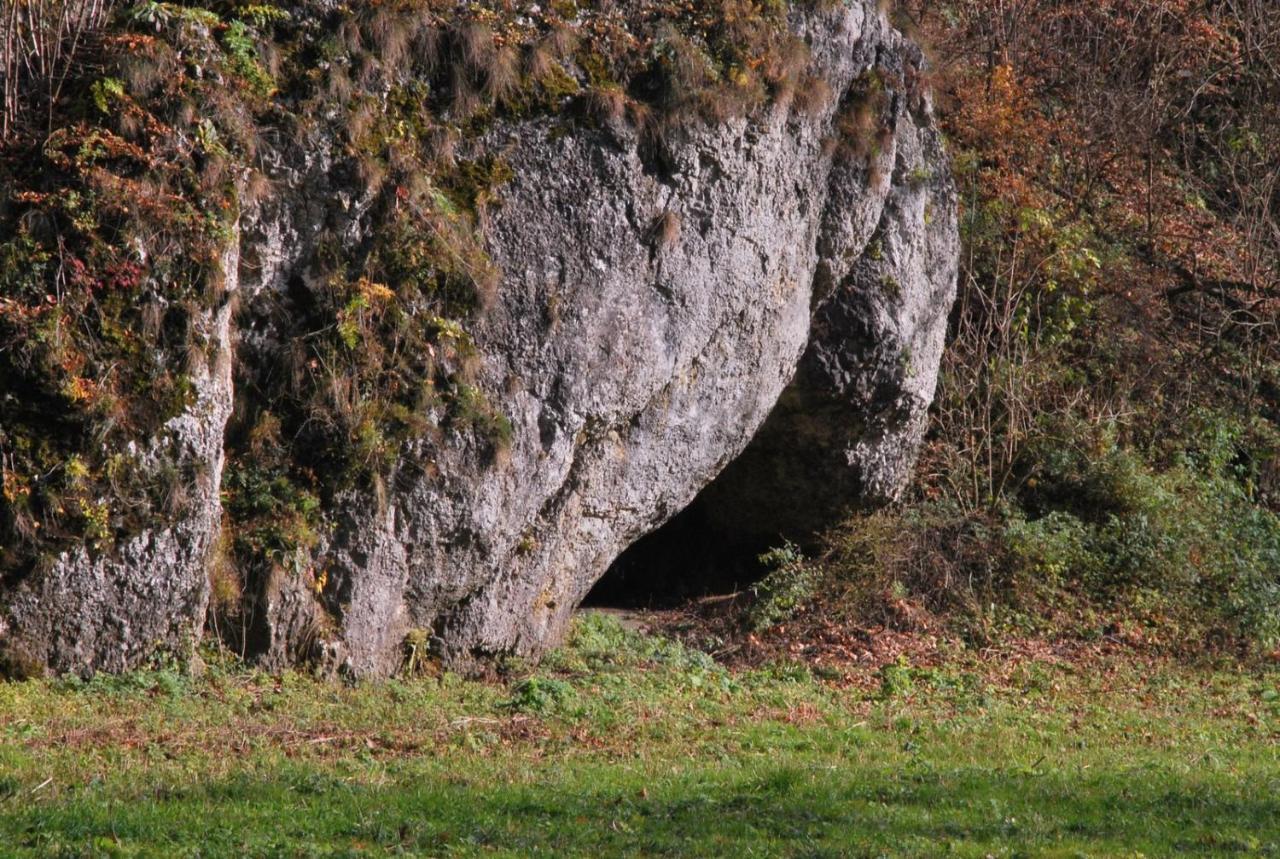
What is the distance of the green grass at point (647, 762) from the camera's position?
22.3ft

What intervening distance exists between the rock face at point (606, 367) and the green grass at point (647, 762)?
0.62m

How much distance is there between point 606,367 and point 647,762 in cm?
412

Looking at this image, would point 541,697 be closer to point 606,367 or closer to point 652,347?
point 606,367

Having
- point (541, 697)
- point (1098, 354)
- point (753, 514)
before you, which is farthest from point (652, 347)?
point (1098, 354)

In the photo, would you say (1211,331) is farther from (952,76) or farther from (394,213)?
(394,213)

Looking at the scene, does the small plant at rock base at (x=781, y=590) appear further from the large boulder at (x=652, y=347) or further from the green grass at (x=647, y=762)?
the green grass at (x=647, y=762)

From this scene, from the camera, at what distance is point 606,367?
1232 cm

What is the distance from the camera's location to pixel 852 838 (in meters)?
6.91

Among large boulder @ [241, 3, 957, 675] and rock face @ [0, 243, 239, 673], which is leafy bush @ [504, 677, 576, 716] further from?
rock face @ [0, 243, 239, 673]

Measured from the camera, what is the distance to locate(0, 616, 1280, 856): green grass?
6.81 meters

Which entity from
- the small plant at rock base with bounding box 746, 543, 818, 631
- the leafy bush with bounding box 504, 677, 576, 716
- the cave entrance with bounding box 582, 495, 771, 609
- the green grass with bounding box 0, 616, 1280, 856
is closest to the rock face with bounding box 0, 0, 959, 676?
the green grass with bounding box 0, 616, 1280, 856

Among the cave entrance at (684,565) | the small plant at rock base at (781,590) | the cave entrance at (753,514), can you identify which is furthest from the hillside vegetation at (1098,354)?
the cave entrance at (684,565)

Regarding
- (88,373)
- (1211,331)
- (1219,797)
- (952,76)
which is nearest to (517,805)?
(1219,797)

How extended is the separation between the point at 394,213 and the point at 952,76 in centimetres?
1007
